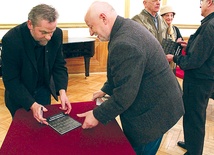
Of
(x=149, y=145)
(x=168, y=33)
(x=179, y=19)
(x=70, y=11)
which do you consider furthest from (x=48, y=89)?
(x=179, y=19)

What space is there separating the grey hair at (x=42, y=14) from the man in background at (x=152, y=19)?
4.40ft

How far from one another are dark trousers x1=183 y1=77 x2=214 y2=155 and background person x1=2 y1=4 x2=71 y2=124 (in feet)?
3.48

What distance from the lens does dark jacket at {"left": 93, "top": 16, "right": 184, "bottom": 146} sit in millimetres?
1142

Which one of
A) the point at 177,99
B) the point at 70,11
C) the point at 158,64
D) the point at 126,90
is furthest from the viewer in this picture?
the point at 70,11

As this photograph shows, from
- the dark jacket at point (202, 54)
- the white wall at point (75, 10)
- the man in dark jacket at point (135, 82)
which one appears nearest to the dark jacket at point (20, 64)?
the man in dark jacket at point (135, 82)

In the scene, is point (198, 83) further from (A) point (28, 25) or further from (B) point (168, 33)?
(A) point (28, 25)

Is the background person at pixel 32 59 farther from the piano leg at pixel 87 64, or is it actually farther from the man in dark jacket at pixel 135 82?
the piano leg at pixel 87 64

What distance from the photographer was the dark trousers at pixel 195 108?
78.3 inches

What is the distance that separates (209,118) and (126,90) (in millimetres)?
2557

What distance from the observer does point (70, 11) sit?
Answer: 16.4 ft

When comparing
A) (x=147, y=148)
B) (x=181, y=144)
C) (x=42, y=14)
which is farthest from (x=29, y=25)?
(x=181, y=144)

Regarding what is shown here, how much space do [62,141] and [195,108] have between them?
4.26 feet

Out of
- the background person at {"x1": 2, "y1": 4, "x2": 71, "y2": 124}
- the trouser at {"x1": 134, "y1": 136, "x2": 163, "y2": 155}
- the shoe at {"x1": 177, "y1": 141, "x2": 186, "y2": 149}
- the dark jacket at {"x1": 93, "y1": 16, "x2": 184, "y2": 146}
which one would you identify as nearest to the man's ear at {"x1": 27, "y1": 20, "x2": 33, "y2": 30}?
the background person at {"x1": 2, "y1": 4, "x2": 71, "y2": 124}

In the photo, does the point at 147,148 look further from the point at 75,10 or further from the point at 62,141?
the point at 75,10
